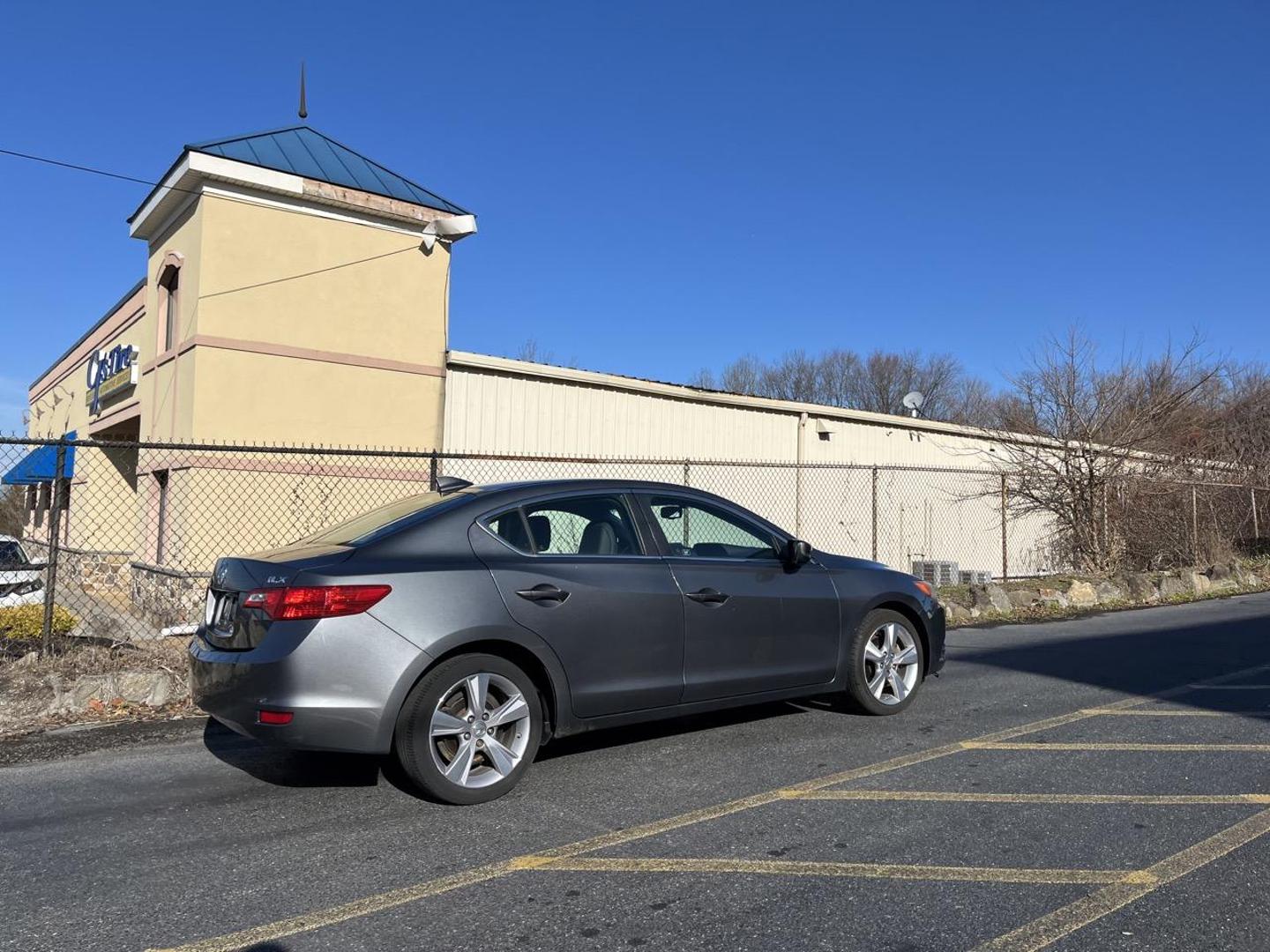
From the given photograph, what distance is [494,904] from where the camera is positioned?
3.39 m

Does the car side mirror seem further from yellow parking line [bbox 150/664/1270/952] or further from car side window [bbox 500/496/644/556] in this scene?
yellow parking line [bbox 150/664/1270/952]

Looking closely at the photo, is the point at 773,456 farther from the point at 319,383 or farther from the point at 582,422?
the point at 319,383

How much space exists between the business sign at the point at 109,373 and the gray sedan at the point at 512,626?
1300 cm

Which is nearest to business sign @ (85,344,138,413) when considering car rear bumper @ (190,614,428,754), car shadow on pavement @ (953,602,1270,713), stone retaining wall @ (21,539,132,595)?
stone retaining wall @ (21,539,132,595)

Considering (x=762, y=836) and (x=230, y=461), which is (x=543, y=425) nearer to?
(x=230, y=461)

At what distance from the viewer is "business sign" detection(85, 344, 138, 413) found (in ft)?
53.1

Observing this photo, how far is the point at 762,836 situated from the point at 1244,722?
386 centimetres

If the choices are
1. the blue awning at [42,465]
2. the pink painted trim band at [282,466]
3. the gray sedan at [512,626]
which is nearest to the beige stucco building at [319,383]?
the pink painted trim band at [282,466]

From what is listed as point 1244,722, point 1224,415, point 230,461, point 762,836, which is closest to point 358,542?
point 762,836

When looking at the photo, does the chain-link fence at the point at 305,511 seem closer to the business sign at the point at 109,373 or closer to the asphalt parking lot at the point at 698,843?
the business sign at the point at 109,373

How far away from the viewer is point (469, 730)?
4.48 metres

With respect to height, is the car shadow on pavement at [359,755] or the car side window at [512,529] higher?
the car side window at [512,529]

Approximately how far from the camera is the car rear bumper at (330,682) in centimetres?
417

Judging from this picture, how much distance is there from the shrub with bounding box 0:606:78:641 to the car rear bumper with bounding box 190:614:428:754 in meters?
4.55
